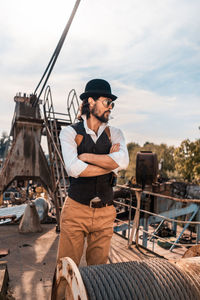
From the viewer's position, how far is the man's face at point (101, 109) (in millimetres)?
2465

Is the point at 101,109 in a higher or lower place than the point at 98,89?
lower

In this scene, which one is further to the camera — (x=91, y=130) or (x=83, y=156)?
(x=91, y=130)

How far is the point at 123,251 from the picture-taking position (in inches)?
198

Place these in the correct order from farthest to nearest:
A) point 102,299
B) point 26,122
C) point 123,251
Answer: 1. point 26,122
2. point 123,251
3. point 102,299

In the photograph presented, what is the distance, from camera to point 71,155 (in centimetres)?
228

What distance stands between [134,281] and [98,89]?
1.68 metres

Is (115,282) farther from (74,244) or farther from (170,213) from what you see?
(170,213)

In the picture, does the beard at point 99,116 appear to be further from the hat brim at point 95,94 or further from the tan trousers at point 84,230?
the tan trousers at point 84,230

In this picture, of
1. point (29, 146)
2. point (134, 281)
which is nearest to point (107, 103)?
point (134, 281)

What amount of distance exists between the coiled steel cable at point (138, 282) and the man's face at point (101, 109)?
1.33 metres

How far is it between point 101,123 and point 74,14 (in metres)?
1.75

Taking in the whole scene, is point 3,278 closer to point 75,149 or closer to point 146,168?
point 75,149

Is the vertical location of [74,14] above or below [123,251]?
above

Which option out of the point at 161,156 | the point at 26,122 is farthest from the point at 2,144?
the point at 26,122
